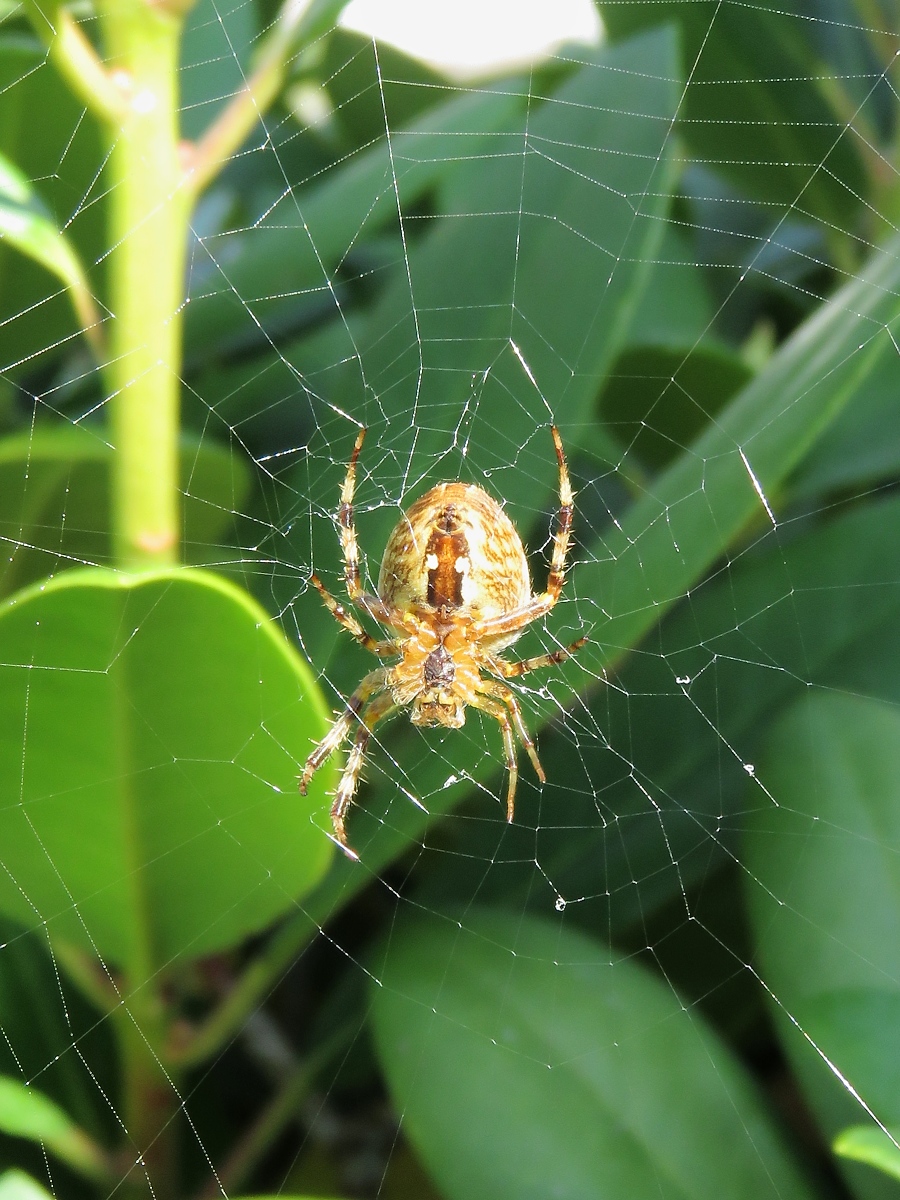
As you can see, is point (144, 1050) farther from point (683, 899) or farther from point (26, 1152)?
point (683, 899)

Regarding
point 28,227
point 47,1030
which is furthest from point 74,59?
point 47,1030

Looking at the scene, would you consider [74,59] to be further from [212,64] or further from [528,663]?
[528,663]

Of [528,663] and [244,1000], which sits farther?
[528,663]

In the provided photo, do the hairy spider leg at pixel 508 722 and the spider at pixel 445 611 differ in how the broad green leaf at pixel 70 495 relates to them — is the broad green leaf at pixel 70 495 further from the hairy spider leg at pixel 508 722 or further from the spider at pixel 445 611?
the hairy spider leg at pixel 508 722

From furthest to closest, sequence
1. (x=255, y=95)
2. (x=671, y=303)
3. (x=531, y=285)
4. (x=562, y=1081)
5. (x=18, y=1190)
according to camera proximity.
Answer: (x=671, y=303), (x=531, y=285), (x=255, y=95), (x=562, y=1081), (x=18, y=1190)

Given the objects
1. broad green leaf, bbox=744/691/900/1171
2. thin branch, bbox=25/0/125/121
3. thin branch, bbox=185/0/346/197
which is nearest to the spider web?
broad green leaf, bbox=744/691/900/1171

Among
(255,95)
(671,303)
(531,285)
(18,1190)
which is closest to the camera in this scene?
(18,1190)

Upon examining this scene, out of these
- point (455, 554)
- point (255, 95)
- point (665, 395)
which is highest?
point (255, 95)

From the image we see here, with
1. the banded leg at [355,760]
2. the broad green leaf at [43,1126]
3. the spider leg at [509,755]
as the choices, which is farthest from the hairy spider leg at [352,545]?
the broad green leaf at [43,1126]
